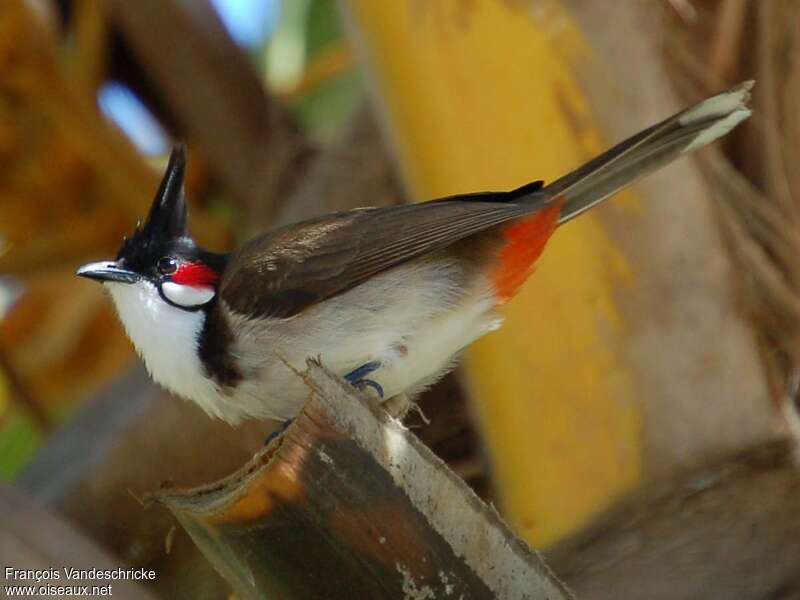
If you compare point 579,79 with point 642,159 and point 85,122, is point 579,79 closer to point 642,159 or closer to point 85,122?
point 642,159

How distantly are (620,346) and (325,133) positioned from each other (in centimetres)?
248

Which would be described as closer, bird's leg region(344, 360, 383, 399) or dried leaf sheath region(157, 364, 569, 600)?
dried leaf sheath region(157, 364, 569, 600)

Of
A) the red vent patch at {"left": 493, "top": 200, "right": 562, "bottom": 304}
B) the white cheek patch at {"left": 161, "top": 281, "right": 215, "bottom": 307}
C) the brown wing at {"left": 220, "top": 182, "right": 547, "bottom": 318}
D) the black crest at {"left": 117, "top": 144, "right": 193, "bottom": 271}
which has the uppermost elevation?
the black crest at {"left": 117, "top": 144, "right": 193, "bottom": 271}

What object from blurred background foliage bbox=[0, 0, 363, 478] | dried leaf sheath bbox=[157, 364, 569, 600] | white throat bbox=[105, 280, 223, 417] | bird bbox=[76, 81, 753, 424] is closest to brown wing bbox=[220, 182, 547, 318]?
bird bbox=[76, 81, 753, 424]

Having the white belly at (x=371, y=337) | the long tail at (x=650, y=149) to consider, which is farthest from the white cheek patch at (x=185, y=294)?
the long tail at (x=650, y=149)

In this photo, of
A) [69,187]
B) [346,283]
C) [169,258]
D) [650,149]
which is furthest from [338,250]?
[69,187]

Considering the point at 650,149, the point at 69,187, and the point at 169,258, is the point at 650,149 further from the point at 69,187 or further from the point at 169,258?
the point at 69,187

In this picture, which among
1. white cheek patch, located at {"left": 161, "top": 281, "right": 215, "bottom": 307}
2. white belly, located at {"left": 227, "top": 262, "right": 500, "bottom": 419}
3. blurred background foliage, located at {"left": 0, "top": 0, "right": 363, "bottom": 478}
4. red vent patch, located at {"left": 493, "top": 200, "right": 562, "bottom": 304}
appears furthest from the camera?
blurred background foliage, located at {"left": 0, "top": 0, "right": 363, "bottom": 478}

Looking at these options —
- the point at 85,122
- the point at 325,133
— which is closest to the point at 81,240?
the point at 85,122

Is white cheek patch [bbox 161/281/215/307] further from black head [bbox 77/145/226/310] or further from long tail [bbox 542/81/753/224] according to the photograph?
long tail [bbox 542/81/753/224]

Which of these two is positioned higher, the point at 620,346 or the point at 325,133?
the point at 325,133

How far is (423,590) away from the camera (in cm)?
196

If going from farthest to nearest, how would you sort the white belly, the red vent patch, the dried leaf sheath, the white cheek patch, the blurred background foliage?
1. the blurred background foliage
2. the red vent patch
3. the white cheek patch
4. the white belly
5. the dried leaf sheath

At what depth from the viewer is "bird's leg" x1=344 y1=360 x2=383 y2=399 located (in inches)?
103
